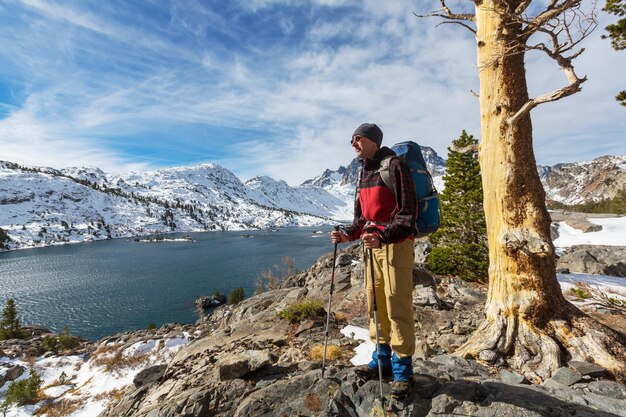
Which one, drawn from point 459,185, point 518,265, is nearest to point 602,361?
point 518,265

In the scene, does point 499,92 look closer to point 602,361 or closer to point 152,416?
point 602,361

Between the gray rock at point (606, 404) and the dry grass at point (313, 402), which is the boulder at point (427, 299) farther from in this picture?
the dry grass at point (313, 402)

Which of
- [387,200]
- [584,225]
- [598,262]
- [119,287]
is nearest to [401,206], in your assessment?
[387,200]

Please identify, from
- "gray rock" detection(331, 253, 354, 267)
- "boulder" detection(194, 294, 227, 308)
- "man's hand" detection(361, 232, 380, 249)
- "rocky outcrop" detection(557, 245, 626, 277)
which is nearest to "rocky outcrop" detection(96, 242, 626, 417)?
"man's hand" detection(361, 232, 380, 249)

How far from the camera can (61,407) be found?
1750 centimetres

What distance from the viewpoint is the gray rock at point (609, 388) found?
14.3 feet

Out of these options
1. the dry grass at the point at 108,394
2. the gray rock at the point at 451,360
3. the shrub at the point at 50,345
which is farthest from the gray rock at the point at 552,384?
the shrub at the point at 50,345

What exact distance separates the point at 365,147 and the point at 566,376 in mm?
4787

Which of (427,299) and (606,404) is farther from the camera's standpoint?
(427,299)

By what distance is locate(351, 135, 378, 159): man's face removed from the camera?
173 inches

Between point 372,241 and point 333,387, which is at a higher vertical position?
point 372,241

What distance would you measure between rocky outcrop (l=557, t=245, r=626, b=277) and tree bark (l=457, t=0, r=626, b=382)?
2252 cm

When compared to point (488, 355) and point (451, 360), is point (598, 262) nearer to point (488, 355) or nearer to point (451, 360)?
point (488, 355)

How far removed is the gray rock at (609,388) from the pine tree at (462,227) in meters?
12.7
